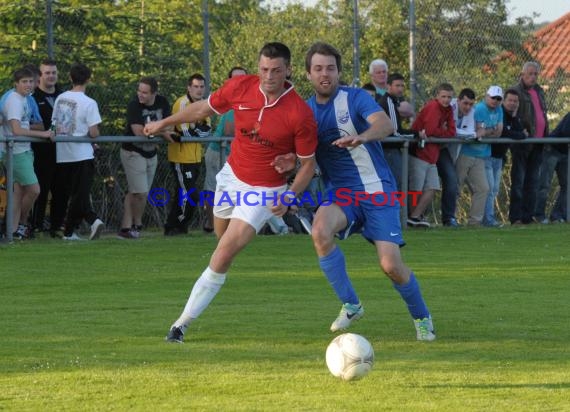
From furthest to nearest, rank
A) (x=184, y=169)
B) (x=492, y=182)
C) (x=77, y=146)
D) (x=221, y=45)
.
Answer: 1. (x=221, y=45)
2. (x=492, y=182)
3. (x=184, y=169)
4. (x=77, y=146)

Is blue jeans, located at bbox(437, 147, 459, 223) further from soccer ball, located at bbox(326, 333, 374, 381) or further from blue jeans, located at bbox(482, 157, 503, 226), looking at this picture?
soccer ball, located at bbox(326, 333, 374, 381)

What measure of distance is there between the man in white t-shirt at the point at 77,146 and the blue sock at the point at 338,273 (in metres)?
7.04

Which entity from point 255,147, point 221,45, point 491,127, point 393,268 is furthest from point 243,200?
point 221,45

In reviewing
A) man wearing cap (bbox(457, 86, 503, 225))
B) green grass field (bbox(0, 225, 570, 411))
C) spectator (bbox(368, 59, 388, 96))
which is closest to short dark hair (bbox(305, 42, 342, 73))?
green grass field (bbox(0, 225, 570, 411))

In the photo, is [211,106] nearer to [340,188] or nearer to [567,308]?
[340,188]

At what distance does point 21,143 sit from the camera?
15.7m

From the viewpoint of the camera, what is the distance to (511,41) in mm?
23203

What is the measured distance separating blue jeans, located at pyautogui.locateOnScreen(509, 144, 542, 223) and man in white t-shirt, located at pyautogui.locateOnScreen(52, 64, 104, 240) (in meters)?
6.77

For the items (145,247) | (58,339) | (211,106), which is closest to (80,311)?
(58,339)

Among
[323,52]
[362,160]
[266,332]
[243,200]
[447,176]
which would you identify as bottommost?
[266,332]

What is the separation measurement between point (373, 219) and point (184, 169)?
8.02 meters

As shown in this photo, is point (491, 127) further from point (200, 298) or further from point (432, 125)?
point (200, 298)

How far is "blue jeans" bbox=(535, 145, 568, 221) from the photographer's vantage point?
20.2 meters

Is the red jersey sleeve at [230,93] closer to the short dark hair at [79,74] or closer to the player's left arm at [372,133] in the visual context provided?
the player's left arm at [372,133]
